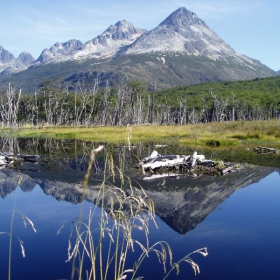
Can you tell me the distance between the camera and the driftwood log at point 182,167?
22245 mm

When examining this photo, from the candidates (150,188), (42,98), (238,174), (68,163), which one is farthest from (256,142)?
(42,98)

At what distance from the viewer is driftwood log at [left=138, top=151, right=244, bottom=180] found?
2225 cm

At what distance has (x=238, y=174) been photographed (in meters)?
21.9

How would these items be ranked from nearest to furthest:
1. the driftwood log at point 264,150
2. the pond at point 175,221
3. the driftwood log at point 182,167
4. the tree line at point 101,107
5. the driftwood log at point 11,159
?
1. the pond at point 175,221
2. the driftwood log at point 182,167
3. the driftwood log at point 11,159
4. the driftwood log at point 264,150
5. the tree line at point 101,107

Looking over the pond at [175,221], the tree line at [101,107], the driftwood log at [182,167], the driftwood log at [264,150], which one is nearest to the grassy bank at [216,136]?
the driftwood log at [264,150]

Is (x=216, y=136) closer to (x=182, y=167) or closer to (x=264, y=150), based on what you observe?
(x=264, y=150)

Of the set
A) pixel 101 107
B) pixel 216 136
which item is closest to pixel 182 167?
pixel 216 136

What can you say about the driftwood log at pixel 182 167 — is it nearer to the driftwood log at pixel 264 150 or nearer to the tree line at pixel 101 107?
the driftwood log at pixel 264 150

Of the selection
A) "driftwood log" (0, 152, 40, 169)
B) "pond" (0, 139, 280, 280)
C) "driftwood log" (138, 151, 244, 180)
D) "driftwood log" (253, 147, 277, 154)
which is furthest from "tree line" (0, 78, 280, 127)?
"pond" (0, 139, 280, 280)

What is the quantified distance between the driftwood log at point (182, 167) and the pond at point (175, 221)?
38.9 inches

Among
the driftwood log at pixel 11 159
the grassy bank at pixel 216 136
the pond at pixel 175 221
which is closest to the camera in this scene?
the pond at pixel 175 221

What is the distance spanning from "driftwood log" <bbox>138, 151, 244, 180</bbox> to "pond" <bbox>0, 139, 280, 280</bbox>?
3.24 ft

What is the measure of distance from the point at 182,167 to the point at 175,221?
10.8 m

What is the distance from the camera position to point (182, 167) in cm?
2384
